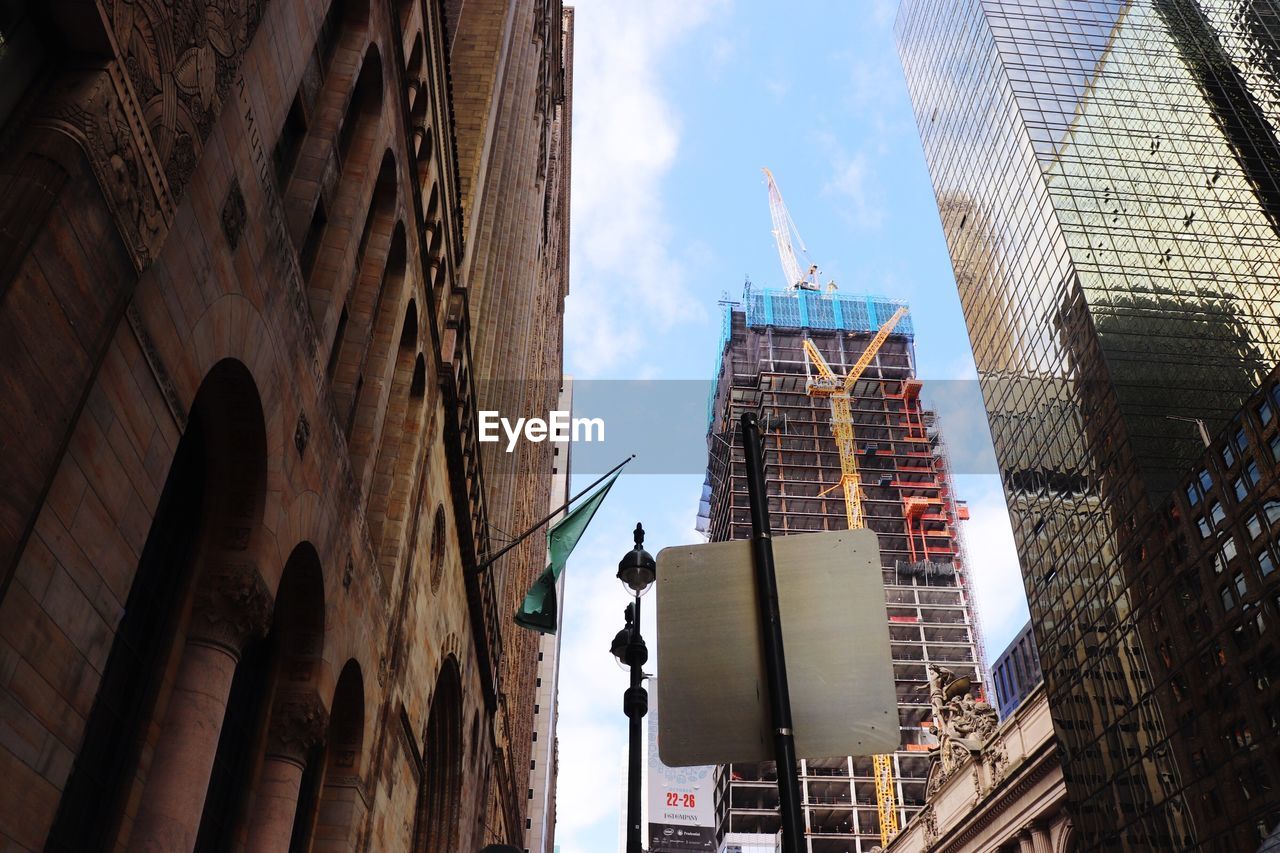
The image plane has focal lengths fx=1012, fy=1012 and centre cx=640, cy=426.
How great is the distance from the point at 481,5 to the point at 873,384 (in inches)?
4048

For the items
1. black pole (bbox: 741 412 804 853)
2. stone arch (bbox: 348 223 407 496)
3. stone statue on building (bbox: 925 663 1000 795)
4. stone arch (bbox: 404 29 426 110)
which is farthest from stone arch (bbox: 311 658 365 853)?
stone statue on building (bbox: 925 663 1000 795)

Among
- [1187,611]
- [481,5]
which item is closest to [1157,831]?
[1187,611]

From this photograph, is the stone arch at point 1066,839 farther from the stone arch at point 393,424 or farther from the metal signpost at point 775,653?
the metal signpost at point 775,653

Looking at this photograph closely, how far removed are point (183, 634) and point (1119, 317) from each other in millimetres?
48065

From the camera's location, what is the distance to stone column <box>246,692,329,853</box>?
1210 cm

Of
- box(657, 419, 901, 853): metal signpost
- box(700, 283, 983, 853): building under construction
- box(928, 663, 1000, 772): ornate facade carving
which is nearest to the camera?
box(657, 419, 901, 853): metal signpost

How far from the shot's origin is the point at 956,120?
67.8 m

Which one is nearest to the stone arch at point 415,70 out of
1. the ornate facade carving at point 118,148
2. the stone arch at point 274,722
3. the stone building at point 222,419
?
the stone building at point 222,419

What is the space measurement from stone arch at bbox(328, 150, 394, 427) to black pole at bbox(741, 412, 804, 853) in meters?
Answer: 9.93

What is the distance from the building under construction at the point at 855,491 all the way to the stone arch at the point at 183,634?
91964 mm

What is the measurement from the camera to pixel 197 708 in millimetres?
9828

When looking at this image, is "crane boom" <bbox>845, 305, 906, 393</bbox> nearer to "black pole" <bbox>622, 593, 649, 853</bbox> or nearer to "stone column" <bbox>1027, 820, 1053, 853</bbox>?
"stone column" <bbox>1027, 820, 1053, 853</bbox>

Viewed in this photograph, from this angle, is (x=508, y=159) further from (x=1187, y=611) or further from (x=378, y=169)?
(x=1187, y=611)

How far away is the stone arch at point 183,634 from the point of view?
9.03 m
